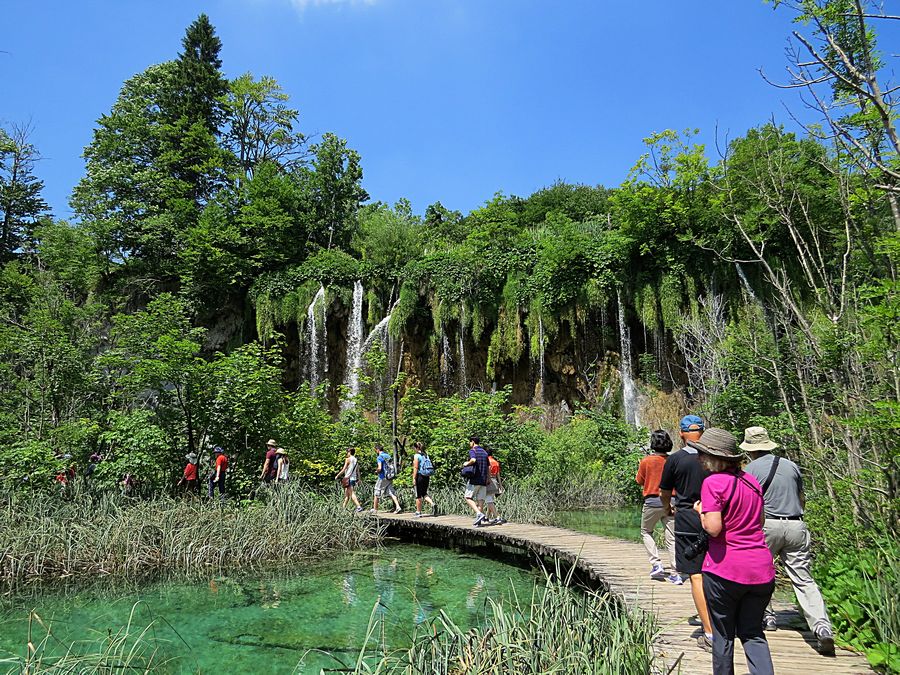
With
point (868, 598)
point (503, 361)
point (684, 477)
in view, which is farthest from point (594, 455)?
point (868, 598)

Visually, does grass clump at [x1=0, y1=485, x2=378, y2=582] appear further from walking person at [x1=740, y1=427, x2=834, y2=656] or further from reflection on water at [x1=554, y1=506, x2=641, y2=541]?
walking person at [x1=740, y1=427, x2=834, y2=656]

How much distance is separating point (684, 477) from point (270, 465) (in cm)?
952

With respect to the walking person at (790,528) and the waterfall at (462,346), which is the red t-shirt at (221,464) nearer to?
the walking person at (790,528)

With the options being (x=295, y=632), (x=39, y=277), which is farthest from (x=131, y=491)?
(x=39, y=277)

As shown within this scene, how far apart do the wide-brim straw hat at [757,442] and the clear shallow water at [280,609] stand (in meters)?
2.82

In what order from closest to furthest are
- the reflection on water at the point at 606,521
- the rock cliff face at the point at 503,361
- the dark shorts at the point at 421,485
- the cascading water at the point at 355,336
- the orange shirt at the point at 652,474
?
the orange shirt at the point at 652,474
the reflection on water at the point at 606,521
the dark shorts at the point at 421,485
the rock cliff face at the point at 503,361
the cascading water at the point at 355,336

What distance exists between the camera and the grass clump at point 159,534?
854 cm

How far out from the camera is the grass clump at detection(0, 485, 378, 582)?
854 centimetres

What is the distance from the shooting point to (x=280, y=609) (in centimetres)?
696

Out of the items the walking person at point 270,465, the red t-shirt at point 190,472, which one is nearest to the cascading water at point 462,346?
the walking person at point 270,465

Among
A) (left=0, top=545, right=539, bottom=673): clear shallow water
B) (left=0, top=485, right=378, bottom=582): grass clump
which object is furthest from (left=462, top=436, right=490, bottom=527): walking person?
(left=0, top=485, right=378, bottom=582): grass clump

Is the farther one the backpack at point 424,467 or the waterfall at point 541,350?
the waterfall at point 541,350

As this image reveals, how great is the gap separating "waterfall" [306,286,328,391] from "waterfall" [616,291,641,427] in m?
11.4

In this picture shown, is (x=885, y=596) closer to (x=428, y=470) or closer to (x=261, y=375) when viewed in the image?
(x=428, y=470)
